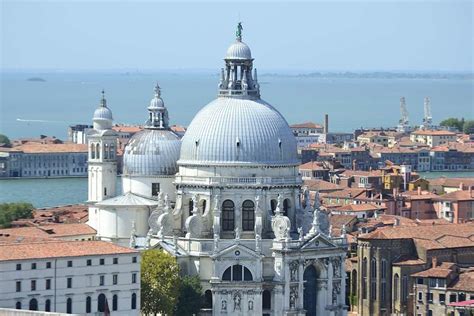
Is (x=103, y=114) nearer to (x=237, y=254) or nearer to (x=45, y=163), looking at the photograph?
(x=237, y=254)

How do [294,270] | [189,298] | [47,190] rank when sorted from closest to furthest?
[189,298] < [294,270] < [47,190]

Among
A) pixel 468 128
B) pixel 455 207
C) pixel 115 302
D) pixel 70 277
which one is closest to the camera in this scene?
pixel 70 277

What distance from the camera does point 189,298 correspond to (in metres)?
46.6

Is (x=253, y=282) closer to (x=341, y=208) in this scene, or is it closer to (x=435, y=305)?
(x=435, y=305)

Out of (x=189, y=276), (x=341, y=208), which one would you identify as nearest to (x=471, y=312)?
(x=189, y=276)

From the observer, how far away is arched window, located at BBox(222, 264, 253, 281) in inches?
1861

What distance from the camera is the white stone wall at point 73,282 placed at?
4141 centimetres

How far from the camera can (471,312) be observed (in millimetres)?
46562

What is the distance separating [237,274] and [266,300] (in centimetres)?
94

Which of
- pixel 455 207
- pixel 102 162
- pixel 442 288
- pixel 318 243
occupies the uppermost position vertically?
pixel 102 162

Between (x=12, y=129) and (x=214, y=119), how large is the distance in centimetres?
10465

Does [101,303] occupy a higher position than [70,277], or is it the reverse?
[70,277]

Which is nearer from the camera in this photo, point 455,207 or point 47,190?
point 455,207

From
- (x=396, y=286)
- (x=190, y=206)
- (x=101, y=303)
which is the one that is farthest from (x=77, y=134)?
(x=101, y=303)
